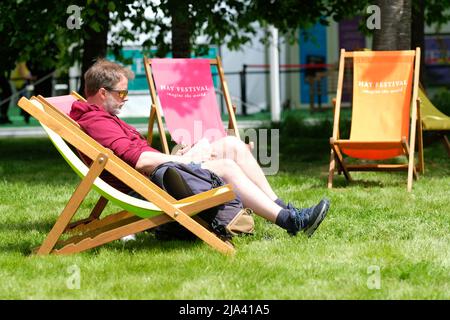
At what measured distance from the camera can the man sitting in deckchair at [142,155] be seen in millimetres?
5129

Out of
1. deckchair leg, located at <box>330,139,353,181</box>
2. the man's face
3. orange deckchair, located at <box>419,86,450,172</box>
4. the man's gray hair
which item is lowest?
deckchair leg, located at <box>330,139,353,181</box>

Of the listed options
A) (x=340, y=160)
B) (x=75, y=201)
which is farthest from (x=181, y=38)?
(x=75, y=201)

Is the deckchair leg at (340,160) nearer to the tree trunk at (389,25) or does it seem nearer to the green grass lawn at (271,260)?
the green grass lawn at (271,260)

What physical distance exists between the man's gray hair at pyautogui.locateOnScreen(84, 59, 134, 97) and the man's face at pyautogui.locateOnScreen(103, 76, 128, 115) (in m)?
0.02

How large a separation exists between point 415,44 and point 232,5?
8.14ft

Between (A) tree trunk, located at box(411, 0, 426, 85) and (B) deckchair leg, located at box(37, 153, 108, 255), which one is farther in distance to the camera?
(A) tree trunk, located at box(411, 0, 426, 85)

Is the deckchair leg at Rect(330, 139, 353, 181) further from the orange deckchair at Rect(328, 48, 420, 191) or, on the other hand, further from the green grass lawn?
the green grass lawn

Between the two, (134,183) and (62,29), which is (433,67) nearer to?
(62,29)

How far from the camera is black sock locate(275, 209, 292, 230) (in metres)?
5.15

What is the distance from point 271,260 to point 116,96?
1292 millimetres

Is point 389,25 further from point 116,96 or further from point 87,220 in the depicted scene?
point 116,96

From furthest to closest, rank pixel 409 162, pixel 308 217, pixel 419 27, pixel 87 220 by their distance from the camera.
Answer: pixel 419 27
pixel 409 162
pixel 87 220
pixel 308 217

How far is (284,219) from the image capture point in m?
5.16

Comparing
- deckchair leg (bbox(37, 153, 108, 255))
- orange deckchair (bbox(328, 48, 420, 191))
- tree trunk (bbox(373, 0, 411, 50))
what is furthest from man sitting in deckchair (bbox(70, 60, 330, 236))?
tree trunk (bbox(373, 0, 411, 50))
